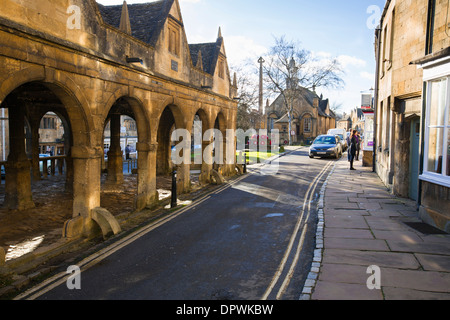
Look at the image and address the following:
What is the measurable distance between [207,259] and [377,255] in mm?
3401

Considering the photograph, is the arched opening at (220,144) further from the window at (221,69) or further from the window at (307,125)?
the window at (307,125)

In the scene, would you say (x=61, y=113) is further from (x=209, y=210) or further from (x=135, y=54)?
(x=209, y=210)

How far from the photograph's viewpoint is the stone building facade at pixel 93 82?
6.61 metres

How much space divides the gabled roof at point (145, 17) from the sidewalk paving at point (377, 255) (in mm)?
8448

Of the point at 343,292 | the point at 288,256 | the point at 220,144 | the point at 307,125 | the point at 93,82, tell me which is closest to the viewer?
the point at 343,292

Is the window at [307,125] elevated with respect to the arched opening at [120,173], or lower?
elevated

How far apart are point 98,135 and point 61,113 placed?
27.6 feet

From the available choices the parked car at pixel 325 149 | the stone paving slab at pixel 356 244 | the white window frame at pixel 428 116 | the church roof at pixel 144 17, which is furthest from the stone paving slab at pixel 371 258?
the parked car at pixel 325 149

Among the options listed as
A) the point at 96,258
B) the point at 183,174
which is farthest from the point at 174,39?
the point at 96,258

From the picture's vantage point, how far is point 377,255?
6672mm

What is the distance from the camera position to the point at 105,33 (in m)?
8.88

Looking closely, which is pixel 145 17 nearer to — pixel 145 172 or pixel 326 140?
pixel 145 172

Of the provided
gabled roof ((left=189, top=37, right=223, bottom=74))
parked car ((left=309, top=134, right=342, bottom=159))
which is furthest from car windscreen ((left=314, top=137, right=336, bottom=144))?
gabled roof ((left=189, top=37, right=223, bottom=74))
